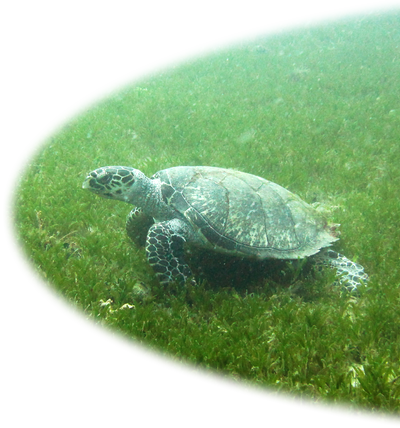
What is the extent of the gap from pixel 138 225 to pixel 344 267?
119 inches

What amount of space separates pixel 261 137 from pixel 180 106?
10.6ft

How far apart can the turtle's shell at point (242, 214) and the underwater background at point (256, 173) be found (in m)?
0.37

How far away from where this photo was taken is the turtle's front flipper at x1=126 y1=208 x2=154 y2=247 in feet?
20.5

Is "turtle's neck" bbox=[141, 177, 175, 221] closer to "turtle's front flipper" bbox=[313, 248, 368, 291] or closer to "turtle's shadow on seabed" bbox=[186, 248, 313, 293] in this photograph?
"turtle's shadow on seabed" bbox=[186, 248, 313, 293]

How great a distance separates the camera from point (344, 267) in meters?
5.56

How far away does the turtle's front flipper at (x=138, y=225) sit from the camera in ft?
20.5

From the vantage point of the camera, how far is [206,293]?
194 inches

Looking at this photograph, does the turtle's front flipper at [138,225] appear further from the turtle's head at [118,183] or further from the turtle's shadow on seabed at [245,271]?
the turtle's shadow on seabed at [245,271]

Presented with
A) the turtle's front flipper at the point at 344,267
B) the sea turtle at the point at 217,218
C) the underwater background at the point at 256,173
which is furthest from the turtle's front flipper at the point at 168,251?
the turtle's front flipper at the point at 344,267

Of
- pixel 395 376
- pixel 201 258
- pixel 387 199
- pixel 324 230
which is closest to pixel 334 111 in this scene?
pixel 387 199

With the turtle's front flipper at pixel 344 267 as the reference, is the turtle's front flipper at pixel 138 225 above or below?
above

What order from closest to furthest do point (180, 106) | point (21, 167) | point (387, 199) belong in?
point (387, 199)
point (21, 167)
point (180, 106)

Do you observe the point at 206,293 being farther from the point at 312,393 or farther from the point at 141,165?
the point at 141,165

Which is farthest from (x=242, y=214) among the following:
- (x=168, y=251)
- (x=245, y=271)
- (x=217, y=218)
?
(x=168, y=251)
